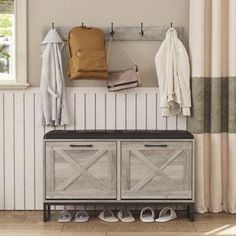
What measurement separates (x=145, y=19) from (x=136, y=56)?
32cm

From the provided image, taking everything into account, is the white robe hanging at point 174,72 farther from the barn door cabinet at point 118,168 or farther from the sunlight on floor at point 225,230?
the sunlight on floor at point 225,230

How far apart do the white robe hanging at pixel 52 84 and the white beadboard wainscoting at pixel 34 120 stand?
96mm

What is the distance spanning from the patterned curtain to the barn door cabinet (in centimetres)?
30

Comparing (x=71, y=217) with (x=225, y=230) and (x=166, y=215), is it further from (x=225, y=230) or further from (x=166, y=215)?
(x=225, y=230)

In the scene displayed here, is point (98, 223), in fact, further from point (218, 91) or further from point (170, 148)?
Result: point (218, 91)

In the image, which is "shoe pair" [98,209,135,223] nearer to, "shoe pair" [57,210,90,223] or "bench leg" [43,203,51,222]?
"shoe pair" [57,210,90,223]

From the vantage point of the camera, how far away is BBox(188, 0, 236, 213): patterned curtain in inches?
163

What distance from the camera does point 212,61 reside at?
4.17 m

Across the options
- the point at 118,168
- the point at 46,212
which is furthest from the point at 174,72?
the point at 46,212

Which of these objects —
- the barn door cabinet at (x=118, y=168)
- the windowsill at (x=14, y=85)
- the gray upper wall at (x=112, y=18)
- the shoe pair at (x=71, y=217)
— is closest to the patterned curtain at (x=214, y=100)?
the gray upper wall at (x=112, y=18)

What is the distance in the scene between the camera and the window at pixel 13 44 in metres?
4.21

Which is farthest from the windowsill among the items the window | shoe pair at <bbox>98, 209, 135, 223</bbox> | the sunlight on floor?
the sunlight on floor

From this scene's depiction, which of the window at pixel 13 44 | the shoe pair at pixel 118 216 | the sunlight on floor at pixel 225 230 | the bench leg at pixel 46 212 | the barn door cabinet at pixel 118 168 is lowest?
the sunlight on floor at pixel 225 230

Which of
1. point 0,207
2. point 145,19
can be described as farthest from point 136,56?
point 0,207
